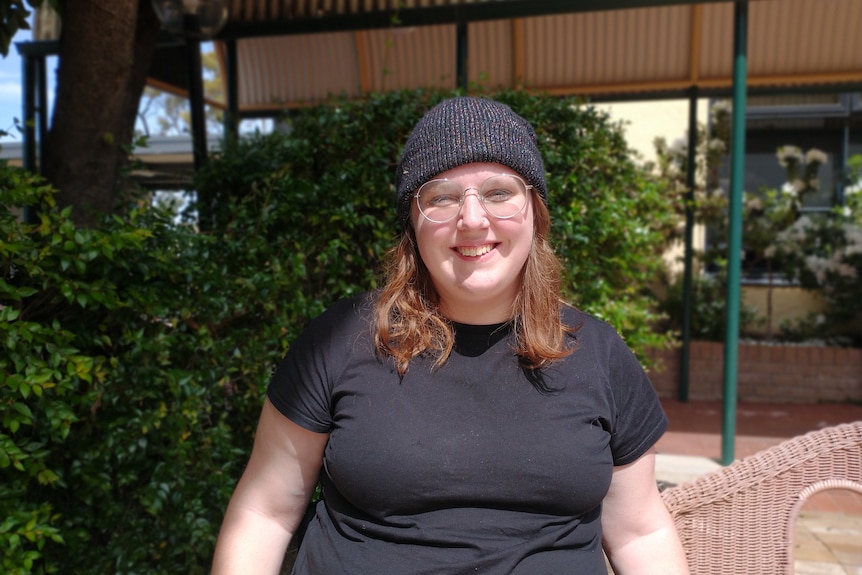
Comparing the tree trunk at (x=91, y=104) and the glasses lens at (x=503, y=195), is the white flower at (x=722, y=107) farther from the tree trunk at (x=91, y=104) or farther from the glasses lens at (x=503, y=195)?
the glasses lens at (x=503, y=195)

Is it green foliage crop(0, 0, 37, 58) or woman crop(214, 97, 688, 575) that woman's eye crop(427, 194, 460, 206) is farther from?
green foliage crop(0, 0, 37, 58)

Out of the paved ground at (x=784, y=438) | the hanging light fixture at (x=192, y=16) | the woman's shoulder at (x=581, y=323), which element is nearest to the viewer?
the woman's shoulder at (x=581, y=323)

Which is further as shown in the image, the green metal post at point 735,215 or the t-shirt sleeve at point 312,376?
the green metal post at point 735,215

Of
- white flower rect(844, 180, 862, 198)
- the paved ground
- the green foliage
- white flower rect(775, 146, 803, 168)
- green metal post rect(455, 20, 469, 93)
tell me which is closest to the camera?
the green foliage

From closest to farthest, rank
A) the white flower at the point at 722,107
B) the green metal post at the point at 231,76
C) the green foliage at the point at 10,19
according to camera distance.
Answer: the green foliage at the point at 10,19 < the green metal post at the point at 231,76 < the white flower at the point at 722,107

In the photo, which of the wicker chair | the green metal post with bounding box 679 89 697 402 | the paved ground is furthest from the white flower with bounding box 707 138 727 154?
the wicker chair

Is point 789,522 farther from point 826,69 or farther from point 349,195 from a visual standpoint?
point 826,69

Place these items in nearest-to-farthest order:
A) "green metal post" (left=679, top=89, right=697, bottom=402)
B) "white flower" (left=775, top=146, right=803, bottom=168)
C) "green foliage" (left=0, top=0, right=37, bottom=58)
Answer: "green foliage" (left=0, top=0, right=37, bottom=58), "green metal post" (left=679, top=89, right=697, bottom=402), "white flower" (left=775, top=146, right=803, bottom=168)

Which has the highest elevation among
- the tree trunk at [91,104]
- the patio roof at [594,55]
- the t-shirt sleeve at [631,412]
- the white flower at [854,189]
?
the patio roof at [594,55]

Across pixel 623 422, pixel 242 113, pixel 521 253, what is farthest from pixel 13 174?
pixel 242 113

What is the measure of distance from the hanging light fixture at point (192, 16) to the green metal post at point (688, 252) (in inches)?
145

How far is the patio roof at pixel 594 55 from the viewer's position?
5.62m

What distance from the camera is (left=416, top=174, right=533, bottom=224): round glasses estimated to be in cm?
165

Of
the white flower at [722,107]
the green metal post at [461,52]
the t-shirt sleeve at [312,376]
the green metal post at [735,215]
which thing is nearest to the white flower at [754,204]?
the white flower at [722,107]
